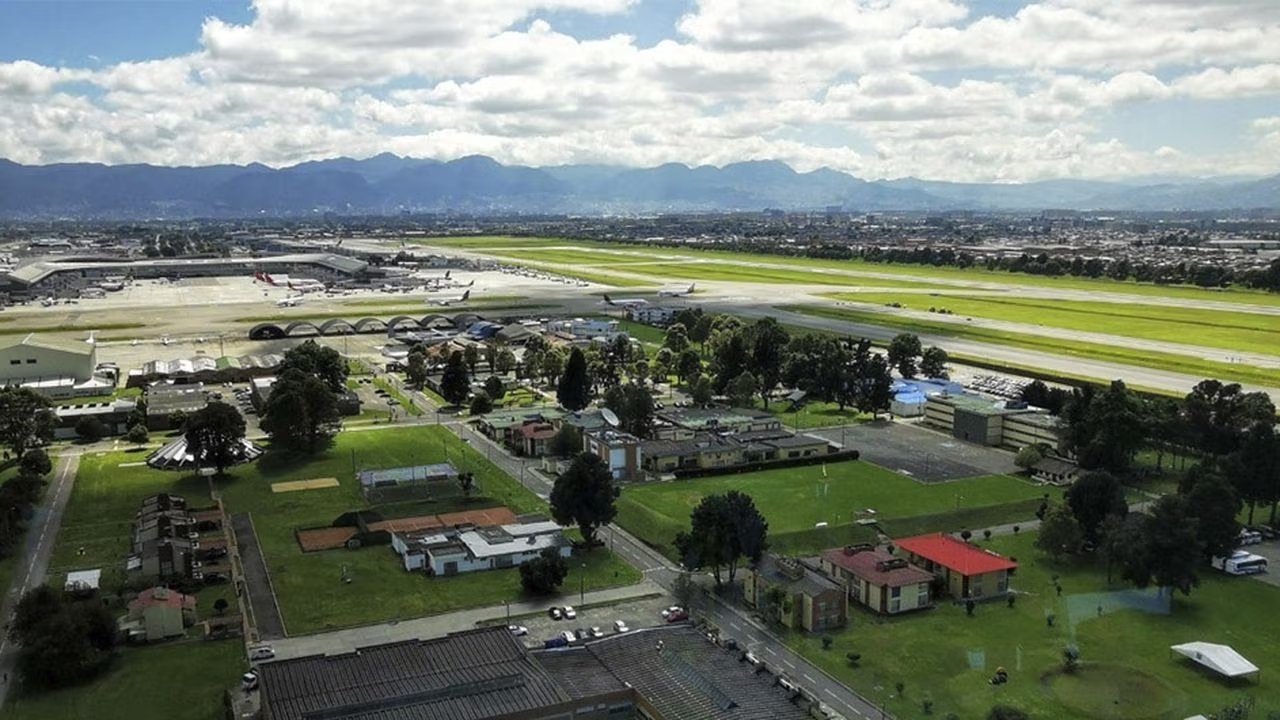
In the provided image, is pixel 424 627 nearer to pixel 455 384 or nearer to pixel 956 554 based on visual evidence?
pixel 956 554

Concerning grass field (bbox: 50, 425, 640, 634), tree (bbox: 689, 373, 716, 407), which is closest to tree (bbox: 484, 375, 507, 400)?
grass field (bbox: 50, 425, 640, 634)

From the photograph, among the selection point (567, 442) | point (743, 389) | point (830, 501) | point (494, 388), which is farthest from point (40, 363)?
→ point (830, 501)

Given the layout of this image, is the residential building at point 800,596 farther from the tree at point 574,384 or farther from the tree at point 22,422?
the tree at point 22,422

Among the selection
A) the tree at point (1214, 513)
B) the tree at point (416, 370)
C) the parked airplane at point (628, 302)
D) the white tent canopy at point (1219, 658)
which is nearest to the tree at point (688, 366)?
the tree at point (416, 370)

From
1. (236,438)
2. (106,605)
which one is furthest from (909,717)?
(236,438)

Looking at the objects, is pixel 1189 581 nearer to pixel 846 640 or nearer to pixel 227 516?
pixel 846 640

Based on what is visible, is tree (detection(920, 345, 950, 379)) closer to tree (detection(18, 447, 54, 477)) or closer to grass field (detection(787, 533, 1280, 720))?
grass field (detection(787, 533, 1280, 720))
